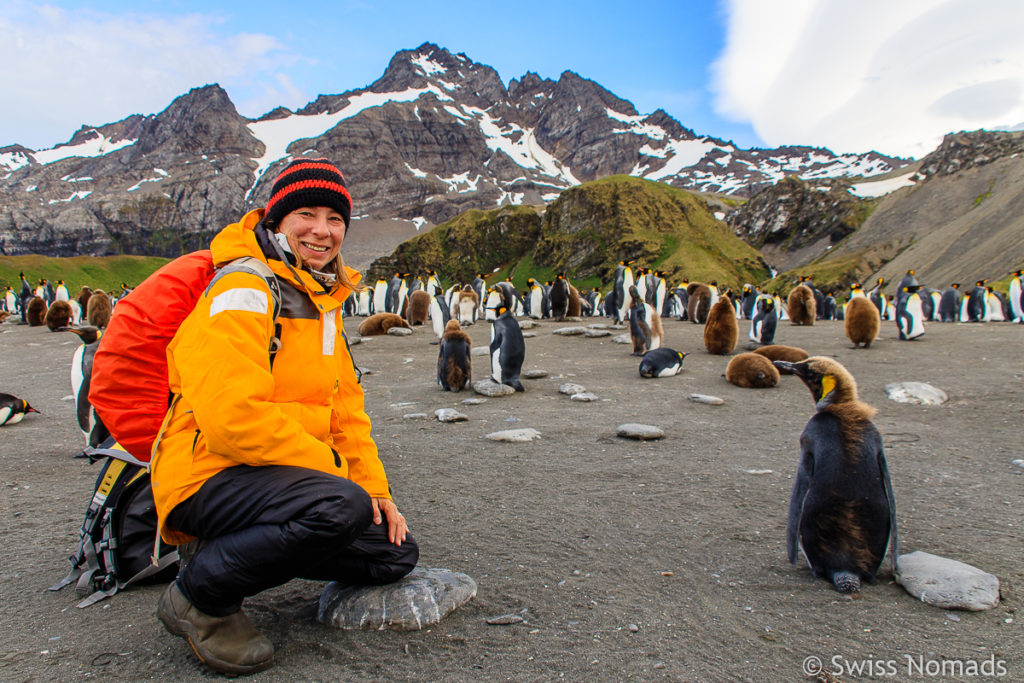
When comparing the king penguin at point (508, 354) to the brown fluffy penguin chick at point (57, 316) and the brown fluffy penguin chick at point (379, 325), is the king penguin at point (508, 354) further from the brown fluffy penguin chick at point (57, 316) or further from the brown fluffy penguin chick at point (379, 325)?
the brown fluffy penguin chick at point (57, 316)

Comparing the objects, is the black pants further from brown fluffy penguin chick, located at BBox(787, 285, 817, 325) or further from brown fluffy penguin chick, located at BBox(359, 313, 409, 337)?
brown fluffy penguin chick, located at BBox(787, 285, 817, 325)

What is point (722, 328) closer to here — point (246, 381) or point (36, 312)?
point (246, 381)

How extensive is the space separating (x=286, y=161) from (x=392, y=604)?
614 ft

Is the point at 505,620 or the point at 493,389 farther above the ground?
the point at 493,389

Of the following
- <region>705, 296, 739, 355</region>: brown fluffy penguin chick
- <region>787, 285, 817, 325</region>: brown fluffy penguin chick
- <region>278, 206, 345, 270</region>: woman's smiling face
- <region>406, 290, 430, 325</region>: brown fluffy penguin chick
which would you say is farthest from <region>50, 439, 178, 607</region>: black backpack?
<region>787, 285, 817, 325</region>: brown fluffy penguin chick

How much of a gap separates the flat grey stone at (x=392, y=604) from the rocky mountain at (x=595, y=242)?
43411 mm

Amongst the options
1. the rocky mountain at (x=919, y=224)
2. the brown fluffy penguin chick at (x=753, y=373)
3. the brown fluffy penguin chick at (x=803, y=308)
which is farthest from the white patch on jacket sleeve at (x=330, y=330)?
the rocky mountain at (x=919, y=224)

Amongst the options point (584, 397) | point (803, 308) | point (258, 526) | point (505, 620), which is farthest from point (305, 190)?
point (803, 308)

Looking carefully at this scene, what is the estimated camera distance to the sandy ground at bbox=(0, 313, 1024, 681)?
2.32 meters

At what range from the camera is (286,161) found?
16962 centimetres

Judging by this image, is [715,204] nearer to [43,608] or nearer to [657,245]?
[657,245]

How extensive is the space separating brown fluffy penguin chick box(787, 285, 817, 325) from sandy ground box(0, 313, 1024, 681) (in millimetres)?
11399

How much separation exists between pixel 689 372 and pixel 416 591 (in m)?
8.93

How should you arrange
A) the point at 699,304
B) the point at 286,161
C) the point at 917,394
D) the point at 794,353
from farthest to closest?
1. the point at 286,161
2. the point at 699,304
3. the point at 794,353
4. the point at 917,394
